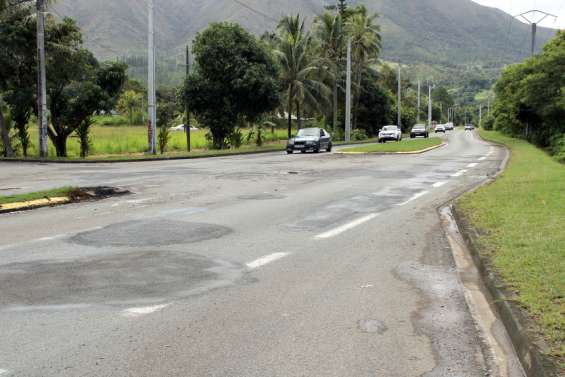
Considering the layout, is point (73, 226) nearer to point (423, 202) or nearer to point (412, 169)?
point (423, 202)

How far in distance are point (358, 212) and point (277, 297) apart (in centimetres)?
587

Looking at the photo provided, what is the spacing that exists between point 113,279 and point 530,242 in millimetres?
4921

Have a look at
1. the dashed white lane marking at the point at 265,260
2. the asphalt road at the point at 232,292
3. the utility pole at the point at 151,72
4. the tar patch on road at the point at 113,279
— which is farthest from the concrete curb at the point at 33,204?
the utility pole at the point at 151,72

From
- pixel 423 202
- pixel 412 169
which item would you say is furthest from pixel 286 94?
pixel 423 202

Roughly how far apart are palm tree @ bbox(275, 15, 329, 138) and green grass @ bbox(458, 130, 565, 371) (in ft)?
128

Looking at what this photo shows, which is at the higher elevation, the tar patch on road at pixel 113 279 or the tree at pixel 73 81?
the tree at pixel 73 81

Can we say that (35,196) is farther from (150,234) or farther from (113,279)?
(113,279)

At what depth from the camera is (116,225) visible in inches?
390

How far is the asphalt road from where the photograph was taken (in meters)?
4.46

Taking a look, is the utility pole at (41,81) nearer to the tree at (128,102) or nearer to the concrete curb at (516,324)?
the concrete curb at (516,324)

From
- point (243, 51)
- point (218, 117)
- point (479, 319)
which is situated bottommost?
point (479, 319)

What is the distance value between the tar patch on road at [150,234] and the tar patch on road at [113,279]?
2.62 feet

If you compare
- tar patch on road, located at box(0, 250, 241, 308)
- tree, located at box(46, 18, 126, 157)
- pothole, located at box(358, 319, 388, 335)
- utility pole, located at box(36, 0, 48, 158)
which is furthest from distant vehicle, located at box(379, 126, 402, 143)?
pothole, located at box(358, 319, 388, 335)

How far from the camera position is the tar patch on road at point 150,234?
8523mm
